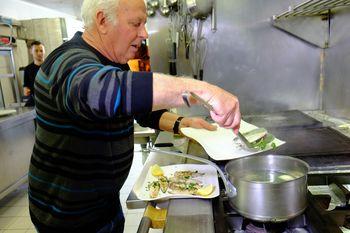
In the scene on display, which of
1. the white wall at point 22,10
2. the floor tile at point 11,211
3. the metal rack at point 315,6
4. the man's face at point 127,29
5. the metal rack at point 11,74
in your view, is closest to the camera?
the man's face at point 127,29

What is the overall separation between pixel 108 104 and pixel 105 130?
0.88ft

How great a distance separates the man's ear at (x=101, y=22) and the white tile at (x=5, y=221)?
1931 mm

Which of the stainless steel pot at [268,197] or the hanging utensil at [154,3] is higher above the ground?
the hanging utensil at [154,3]

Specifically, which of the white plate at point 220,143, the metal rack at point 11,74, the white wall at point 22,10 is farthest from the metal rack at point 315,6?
the white wall at point 22,10

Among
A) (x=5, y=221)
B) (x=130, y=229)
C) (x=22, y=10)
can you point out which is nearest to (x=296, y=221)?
(x=130, y=229)

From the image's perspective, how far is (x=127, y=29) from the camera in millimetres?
706

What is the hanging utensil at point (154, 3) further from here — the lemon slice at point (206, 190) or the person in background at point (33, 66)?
the person in background at point (33, 66)

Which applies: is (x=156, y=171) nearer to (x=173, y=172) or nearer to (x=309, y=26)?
(x=173, y=172)

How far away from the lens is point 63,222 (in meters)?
0.78

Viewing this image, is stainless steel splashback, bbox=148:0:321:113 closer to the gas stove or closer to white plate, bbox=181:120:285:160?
white plate, bbox=181:120:285:160

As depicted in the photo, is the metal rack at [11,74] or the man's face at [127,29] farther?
the metal rack at [11,74]

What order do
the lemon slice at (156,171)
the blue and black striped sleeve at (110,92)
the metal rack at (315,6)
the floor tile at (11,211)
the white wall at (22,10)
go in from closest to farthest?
the blue and black striped sleeve at (110,92) → the lemon slice at (156,171) → the metal rack at (315,6) → the floor tile at (11,211) → the white wall at (22,10)

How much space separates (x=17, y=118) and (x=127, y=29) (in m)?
2.09

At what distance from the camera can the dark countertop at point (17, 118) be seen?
224 cm
